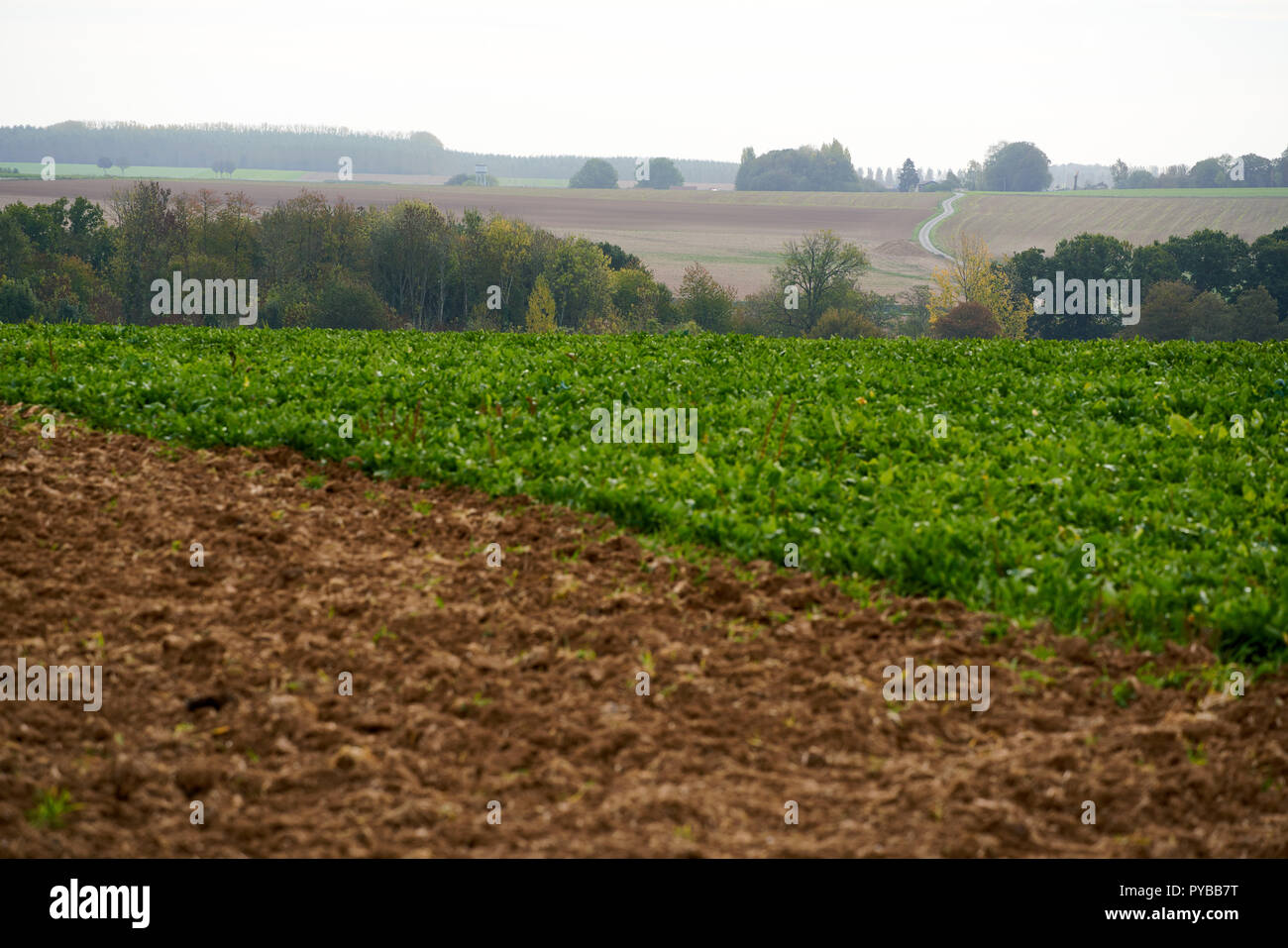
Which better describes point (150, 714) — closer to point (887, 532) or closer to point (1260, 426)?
point (887, 532)

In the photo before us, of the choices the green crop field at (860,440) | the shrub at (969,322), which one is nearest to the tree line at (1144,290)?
the shrub at (969,322)

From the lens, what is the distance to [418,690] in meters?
5.59

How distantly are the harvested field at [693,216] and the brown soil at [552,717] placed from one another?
235 ft

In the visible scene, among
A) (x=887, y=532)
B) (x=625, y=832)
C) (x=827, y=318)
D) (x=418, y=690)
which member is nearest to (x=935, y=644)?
(x=887, y=532)

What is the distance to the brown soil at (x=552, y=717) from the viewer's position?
4477 mm

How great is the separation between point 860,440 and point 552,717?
5861 mm
